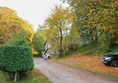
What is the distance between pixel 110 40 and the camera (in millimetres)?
35875

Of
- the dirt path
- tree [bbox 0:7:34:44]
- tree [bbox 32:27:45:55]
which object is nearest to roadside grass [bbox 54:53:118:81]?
the dirt path

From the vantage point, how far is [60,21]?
45.9 metres

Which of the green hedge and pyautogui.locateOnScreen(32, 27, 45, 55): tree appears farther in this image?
pyautogui.locateOnScreen(32, 27, 45, 55): tree

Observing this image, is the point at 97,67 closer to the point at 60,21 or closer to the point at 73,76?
the point at 73,76

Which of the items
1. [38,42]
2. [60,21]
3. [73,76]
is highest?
[60,21]

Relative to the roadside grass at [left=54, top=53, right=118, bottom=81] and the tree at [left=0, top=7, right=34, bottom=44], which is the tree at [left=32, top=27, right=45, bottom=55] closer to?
the tree at [left=0, top=7, right=34, bottom=44]

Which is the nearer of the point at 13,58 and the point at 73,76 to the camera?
the point at 13,58

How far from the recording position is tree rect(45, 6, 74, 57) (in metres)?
45.8

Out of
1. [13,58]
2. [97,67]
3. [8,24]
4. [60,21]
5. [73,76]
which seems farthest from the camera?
[60,21]

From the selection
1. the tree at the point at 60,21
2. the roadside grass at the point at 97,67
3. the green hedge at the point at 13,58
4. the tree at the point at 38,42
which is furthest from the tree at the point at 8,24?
the green hedge at the point at 13,58

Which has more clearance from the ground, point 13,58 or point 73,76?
point 13,58

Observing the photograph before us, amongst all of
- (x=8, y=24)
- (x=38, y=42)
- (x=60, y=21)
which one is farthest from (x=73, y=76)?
(x=38, y=42)

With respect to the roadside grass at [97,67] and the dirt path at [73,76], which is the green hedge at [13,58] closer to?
the dirt path at [73,76]

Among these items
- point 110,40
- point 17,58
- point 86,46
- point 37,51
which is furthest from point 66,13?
point 17,58
